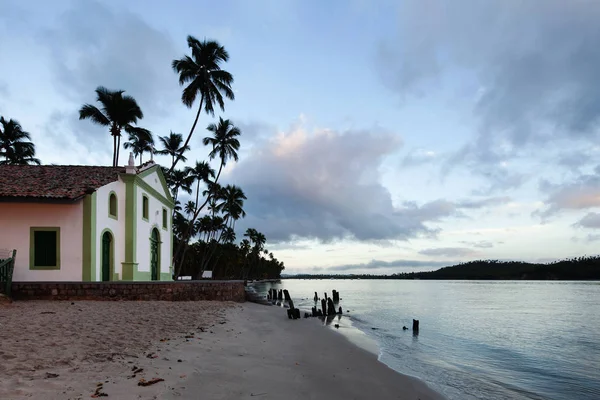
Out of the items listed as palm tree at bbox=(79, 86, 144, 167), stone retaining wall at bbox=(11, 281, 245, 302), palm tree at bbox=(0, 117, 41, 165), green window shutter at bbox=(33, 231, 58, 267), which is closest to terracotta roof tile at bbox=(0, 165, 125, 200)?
green window shutter at bbox=(33, 231, 58, 267)

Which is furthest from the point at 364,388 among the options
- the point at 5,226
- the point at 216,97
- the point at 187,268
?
the point at 187,268

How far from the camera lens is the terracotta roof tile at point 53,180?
16.8 metres

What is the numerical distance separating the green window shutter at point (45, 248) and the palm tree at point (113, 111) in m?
18.9

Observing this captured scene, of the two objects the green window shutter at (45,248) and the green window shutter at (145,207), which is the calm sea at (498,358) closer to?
the green window shutter at (45,248)

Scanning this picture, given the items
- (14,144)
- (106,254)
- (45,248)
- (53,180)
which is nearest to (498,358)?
(106,254)

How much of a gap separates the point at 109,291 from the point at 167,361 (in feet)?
32.9

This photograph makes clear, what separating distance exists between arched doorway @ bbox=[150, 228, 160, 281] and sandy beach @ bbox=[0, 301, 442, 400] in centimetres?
1238

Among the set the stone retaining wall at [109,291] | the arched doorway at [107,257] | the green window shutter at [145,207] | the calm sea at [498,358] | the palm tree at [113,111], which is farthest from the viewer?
the palm tree at [113,111]

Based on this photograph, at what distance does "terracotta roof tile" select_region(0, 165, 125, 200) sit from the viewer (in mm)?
16797

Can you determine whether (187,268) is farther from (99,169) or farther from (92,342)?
(92,342)

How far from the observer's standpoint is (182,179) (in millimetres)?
48344

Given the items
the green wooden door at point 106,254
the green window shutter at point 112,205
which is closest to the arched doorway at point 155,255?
the green window shutter at point 112,205

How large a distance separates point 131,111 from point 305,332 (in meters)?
26.6

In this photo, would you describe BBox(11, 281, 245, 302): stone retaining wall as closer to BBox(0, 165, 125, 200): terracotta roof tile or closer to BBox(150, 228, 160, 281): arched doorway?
BBox(0, 165, 125, 200): terracotta roof tile
